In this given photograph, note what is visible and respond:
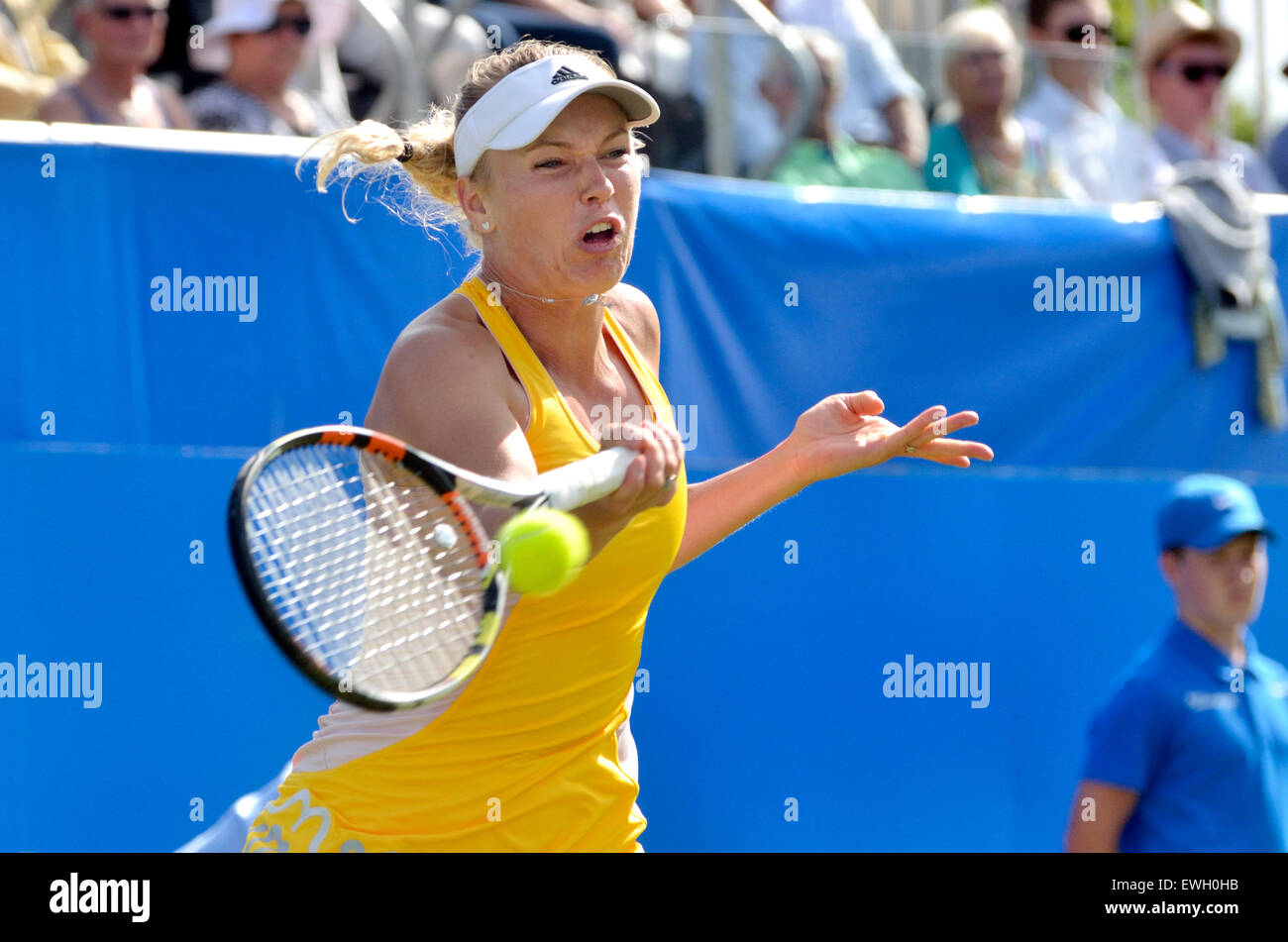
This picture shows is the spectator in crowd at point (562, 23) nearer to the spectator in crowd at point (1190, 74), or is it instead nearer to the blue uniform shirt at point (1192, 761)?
the spectator in crowd at point (1190, 74)

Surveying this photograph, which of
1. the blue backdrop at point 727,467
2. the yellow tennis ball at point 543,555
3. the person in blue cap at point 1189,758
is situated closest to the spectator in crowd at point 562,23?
the blue backdrop at point 727,467

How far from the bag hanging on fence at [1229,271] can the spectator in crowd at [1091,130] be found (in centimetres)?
48

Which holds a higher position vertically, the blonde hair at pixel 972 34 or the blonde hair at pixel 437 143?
the blonde hair at pixel 972 34

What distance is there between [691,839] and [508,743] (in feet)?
5.65

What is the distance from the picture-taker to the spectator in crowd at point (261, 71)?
4.41 m

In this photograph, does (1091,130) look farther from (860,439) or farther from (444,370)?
(444,370)

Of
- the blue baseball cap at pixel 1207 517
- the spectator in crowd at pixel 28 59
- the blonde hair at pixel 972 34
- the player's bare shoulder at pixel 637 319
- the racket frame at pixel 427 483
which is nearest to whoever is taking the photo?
the racket frame at pixel 427 483

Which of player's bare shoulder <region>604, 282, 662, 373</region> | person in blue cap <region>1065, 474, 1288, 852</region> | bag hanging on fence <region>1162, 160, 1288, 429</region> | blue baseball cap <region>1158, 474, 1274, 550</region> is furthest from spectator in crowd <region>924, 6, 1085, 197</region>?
player's bare shoulder <region>604, 282, 662, 373</region>

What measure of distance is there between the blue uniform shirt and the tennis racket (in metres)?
1.68

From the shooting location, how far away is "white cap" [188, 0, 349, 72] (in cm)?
448

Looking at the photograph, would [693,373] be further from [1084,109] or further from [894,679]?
[1084,109]

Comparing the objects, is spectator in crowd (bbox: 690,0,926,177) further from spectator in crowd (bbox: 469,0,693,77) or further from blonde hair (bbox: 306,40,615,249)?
blonde hair (bbox: 306,40,615,249)
